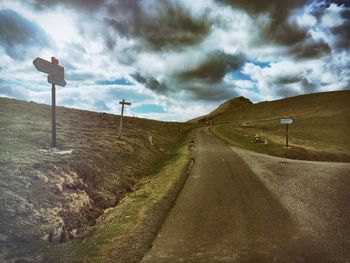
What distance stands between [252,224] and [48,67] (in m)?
11.8

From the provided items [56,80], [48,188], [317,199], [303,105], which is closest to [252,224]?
[317,199]

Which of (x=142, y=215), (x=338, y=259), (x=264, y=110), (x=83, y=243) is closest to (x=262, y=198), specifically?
(x=142, y=215)

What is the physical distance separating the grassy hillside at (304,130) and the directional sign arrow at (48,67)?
2510cm

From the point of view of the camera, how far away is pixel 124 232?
956 cm

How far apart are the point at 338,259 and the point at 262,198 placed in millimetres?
5933

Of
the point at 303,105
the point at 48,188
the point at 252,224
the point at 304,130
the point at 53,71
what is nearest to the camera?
the point at 252,224

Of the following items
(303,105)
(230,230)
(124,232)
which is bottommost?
(124,232)

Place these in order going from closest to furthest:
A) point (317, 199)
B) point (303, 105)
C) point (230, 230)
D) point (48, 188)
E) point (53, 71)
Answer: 1. point (230, 230)
2. point (48, 188)
3. point (317, 199)
4. point (53, 71)
5. point (303, 105)

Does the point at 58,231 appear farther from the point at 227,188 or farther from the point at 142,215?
the point at 227,188

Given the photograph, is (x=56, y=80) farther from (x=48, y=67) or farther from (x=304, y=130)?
(x=304, y=130)

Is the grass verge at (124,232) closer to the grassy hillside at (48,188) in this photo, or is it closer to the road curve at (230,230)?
the road curve at (230,230)

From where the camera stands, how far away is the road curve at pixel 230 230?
304 inches

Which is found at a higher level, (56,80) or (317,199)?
(56,80)

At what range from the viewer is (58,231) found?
919 centimetres
